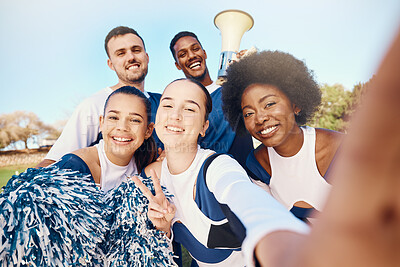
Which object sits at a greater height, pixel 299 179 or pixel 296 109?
pixel 296 109

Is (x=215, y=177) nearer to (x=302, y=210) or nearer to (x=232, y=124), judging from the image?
(x=302, y=210)

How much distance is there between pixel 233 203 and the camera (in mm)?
483

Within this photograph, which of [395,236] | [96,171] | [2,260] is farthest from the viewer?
[96,171]

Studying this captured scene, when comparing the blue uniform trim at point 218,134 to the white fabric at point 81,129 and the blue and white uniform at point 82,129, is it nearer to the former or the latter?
the blue and white uniform at point 82,129

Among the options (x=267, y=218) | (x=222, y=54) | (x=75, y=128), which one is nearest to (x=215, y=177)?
(x=267, y=218)

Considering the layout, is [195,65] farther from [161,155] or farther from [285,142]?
[285,142]

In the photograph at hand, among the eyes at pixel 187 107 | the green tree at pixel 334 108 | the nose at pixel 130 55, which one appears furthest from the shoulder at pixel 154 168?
the green tree at pixel 334 108

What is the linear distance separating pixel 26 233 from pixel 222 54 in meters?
1.19

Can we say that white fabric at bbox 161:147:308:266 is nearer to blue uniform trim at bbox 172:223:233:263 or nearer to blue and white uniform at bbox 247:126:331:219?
A: blue uniform trim at bbox 172:223:233:263

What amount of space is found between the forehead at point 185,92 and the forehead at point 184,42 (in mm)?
816

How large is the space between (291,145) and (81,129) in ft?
3.22

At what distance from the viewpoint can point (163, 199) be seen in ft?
2.34

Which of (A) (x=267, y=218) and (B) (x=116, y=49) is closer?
(A) (x=267, y=218)

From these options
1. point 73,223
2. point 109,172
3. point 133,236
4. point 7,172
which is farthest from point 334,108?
point 7,172
